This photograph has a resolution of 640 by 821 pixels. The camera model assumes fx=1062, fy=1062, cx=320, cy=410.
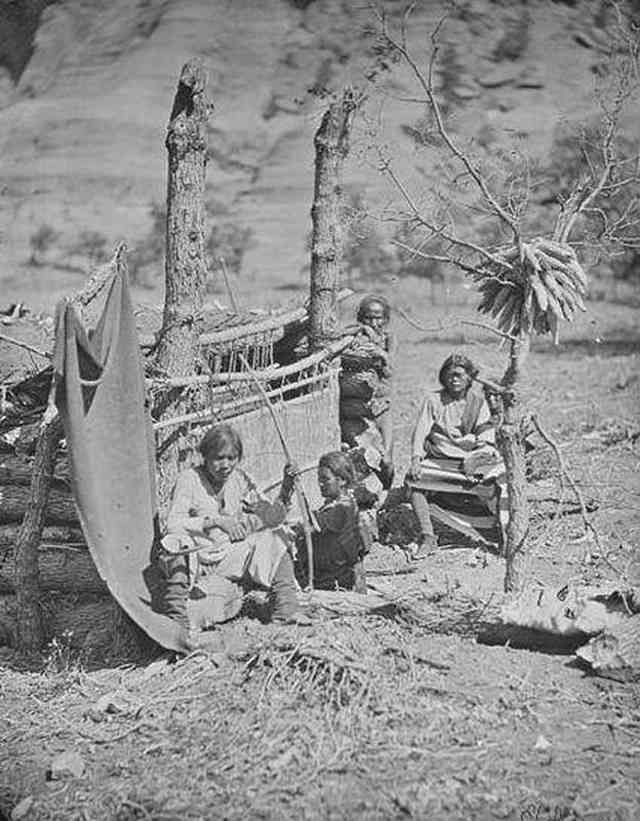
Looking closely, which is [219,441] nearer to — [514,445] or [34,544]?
[34,544]

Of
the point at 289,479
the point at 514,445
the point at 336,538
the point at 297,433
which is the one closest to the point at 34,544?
the point at 289,479

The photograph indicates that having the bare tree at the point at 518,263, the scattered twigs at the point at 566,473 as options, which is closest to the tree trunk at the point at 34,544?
the bare tree at the point at 518,263

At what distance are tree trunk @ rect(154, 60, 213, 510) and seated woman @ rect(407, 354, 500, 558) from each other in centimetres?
191

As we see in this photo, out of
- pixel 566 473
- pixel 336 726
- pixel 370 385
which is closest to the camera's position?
pixel 336 726

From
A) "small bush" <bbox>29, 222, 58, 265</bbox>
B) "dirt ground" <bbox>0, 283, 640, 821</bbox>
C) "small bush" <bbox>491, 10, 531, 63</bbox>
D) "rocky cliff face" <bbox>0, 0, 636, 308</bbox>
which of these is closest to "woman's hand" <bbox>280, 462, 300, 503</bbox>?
"dirt ground" <bbox>0, 283, 640, 821</bbox>

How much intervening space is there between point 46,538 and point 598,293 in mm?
16036

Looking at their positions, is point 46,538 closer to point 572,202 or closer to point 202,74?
point 202,74

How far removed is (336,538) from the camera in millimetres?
5508

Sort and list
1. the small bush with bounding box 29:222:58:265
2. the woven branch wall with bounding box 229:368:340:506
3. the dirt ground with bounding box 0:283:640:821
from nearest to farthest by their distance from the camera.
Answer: the dirt ground with bounding box 0:283:640:821 → the woven branch wall with bounding box 229:368:340:506 → the small bush with bounding box 29:222:58:265

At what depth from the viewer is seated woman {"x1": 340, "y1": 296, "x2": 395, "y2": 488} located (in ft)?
24.5

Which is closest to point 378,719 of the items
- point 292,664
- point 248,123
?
point 292,664

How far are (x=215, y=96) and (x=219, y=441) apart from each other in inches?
738

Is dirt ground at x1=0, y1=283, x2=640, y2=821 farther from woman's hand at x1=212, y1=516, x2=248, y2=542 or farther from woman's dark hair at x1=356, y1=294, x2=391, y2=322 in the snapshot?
woman's dark hair at x1=356, y1=294, x2=391, y2=322

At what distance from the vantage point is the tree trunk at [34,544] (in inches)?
205
